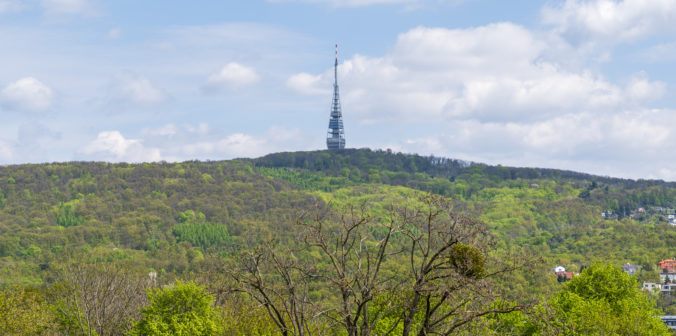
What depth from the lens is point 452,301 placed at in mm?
21984

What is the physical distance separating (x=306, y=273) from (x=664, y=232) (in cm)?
17153

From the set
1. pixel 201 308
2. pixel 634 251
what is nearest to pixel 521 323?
pixel 201 308

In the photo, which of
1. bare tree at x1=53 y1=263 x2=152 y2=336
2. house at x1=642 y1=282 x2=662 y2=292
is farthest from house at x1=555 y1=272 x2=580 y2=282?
bare tree at x1=53 y1=263 x2=152 y2=336

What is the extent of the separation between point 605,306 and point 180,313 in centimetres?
2648

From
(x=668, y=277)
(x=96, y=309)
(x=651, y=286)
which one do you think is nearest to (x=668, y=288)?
(x=668, y=277)

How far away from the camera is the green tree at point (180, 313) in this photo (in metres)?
38.5

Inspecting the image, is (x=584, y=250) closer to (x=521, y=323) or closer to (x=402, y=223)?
(x=521, y=323)

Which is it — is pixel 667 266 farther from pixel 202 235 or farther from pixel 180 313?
pixel 180 313

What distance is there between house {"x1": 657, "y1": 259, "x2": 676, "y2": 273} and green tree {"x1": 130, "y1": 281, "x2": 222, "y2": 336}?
12112cm

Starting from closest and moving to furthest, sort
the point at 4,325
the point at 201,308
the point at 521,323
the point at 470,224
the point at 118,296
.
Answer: the point at 470,224 → the point at 4,325 → the point at 201,308 → the point at 521,323 → the point at 118,296

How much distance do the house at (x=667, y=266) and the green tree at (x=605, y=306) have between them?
308 ft

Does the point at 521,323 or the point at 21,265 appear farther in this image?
the point at 21,265

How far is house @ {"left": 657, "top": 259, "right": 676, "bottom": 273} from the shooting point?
135875 mm

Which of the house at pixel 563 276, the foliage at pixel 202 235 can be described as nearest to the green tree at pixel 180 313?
the house at pixel 563 276
